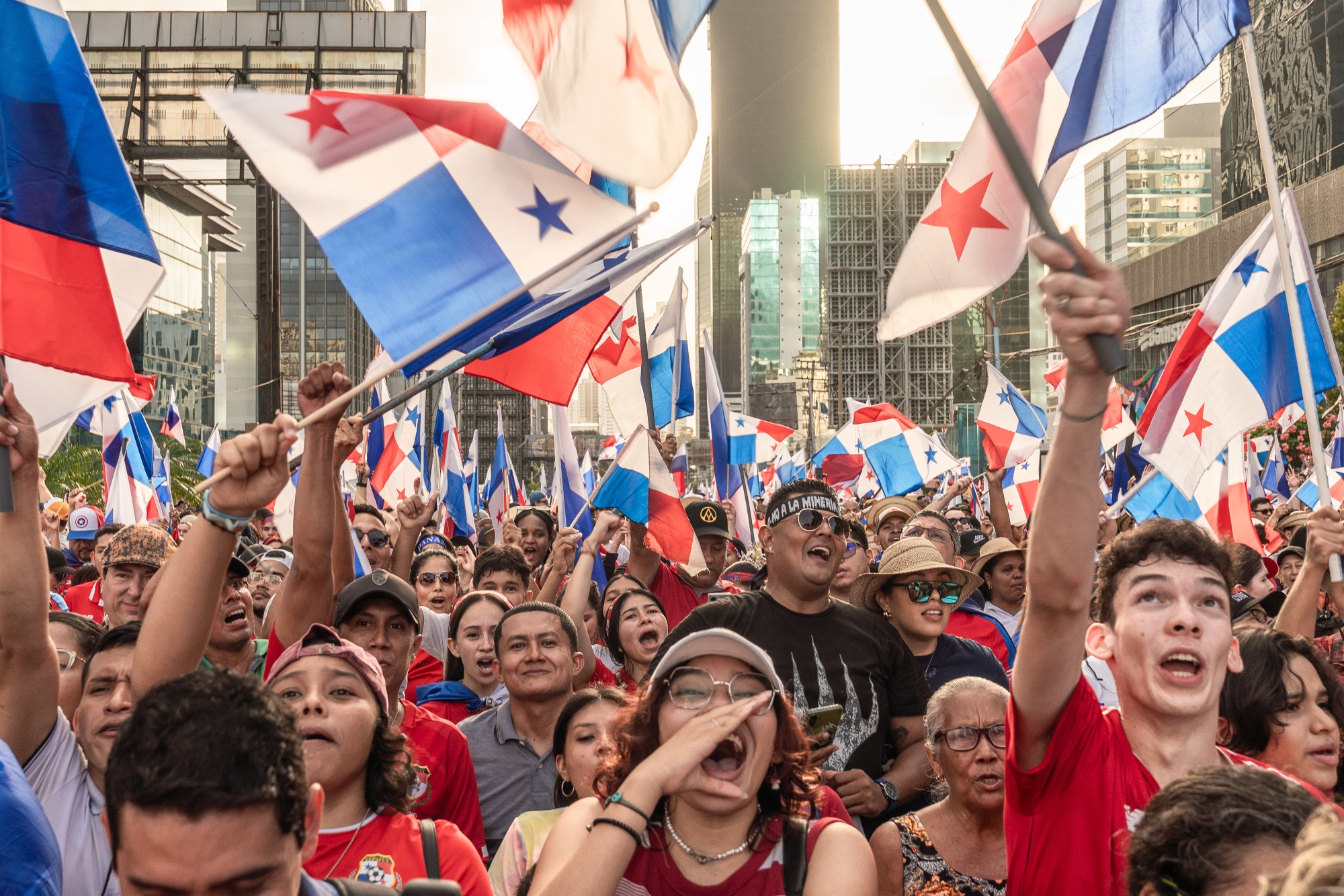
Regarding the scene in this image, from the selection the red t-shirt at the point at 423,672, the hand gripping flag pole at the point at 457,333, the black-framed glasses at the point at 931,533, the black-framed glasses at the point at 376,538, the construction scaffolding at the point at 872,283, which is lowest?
the red t-shirt at the point at 423,672

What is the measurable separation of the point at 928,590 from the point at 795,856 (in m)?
2.72

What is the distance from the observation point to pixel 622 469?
780 cm

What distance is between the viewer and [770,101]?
547ft

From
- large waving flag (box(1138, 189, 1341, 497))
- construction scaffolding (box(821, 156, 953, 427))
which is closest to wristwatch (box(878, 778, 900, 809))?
large waving flag (box(1138, 189, 1341, 497))

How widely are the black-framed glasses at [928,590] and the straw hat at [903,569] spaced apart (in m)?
0.05

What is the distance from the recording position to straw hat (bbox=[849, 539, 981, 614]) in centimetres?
533

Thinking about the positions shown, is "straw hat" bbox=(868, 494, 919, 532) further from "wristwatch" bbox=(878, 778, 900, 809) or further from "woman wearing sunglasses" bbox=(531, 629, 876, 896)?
"woman wearing sunglasses" bbox=(531, 629, 876, 896)

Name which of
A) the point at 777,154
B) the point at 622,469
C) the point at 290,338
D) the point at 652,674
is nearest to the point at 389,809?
the point at 652,674

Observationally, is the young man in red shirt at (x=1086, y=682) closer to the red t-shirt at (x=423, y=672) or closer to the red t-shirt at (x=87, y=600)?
the red t-shirt at (x=423, y=672)

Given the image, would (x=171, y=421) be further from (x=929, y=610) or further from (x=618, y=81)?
(x=618, y=81)

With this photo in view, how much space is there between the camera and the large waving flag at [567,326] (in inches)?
163

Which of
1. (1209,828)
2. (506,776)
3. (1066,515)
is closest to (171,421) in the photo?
(506,776)

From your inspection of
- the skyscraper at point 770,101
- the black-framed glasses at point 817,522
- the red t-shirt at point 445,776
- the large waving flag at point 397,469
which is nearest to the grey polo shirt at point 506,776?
the red t-shirt at point 445,776

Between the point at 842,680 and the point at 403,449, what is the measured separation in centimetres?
928
